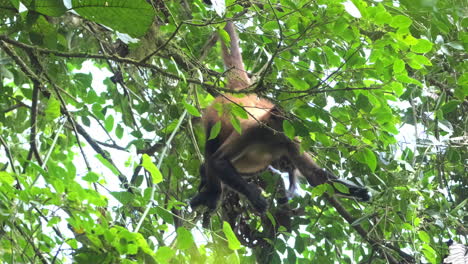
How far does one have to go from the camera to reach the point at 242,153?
16.1 ft

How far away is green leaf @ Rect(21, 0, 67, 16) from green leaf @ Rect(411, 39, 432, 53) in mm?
1826

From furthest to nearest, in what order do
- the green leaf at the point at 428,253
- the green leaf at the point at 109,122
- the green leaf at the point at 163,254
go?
the green leaf at the point at 428,253 < the green leaf at the point at 109,122 < the green leaf at the point at 163,254

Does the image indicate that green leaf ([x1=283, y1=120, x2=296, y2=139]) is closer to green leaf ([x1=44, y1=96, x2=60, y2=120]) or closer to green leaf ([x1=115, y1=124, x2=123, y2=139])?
green leaf ([x1=44, y1=96, x2=60, y2=120])

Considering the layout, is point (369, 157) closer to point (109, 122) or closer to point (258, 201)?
point (258, 201)

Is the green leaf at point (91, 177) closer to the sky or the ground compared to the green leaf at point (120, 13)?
closer to the ground

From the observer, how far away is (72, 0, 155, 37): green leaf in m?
2.06

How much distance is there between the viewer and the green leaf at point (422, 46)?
296 centimetres

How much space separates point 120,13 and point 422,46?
1659 millimetres

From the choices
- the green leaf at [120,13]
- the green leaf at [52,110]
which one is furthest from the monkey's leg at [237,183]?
the green leaf at [120,13]

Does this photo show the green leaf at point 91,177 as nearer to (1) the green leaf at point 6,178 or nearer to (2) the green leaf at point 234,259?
(1) the green leaf at point 6,178

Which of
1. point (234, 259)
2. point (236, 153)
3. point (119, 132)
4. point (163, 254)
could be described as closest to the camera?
point (163, 254)

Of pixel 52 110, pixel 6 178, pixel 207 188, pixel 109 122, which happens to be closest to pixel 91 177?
pixel 6 178

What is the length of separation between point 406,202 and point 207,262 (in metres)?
1.36

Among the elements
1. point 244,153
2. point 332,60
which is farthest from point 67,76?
point 332,60
